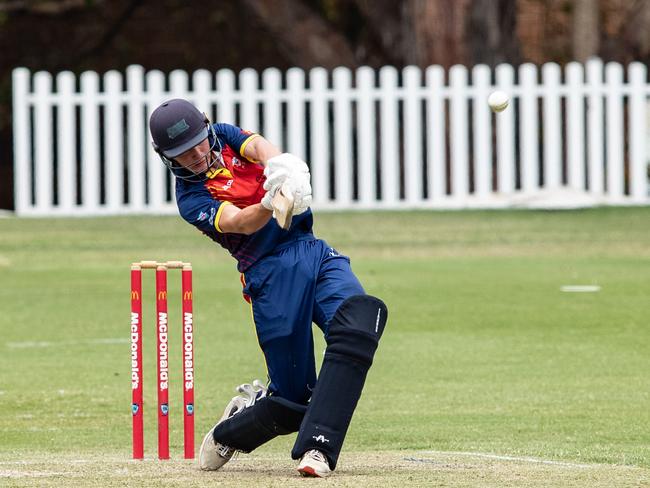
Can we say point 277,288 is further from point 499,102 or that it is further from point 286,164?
point 499,102

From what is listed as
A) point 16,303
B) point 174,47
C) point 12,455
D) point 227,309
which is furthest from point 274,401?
point 174,47

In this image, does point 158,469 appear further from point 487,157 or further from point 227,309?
point 487,157

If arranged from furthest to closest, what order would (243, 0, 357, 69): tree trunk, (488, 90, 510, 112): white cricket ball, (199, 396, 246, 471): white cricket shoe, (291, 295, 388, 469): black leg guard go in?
(243, 0, 357, 69): tree trunk
(488, 90, 510, 112): white cricket ball
(199, 396, 246, 471): white cricket shoe
(291, 295, 388, 469): black leg guard

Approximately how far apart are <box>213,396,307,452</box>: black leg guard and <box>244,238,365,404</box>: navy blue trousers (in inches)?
3.4

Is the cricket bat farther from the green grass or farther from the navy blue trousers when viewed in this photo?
the green grass

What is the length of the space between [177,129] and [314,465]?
4.43 ft

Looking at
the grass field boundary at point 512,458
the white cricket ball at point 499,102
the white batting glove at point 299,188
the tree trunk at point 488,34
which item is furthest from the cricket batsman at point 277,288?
the tree trunk at point 488,34

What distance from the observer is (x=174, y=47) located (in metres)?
27.2

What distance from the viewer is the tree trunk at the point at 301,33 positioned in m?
23.4

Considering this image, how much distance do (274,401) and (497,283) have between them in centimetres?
801

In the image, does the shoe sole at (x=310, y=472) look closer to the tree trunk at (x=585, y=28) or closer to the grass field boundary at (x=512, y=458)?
the grass field boundary at (x=512, y=458)

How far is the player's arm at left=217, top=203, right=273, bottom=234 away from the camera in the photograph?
5.80 m

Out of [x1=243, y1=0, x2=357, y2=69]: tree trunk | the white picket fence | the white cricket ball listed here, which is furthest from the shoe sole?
[x1=243, y1=0, x2=357, y2=69]: tree trunk

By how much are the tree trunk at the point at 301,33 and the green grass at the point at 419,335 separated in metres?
4.75
